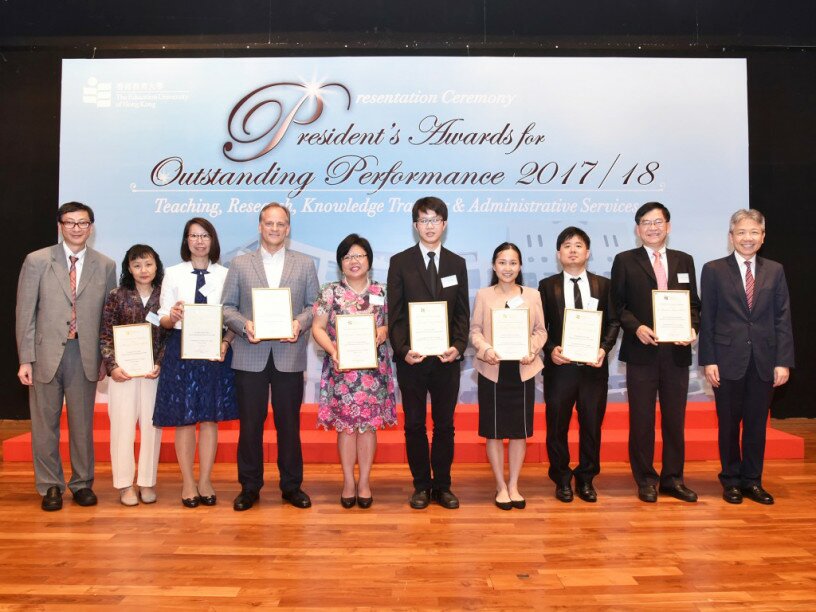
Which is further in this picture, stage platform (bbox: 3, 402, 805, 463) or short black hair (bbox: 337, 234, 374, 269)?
stage platform (bbox: 3, 402, 805, 463)

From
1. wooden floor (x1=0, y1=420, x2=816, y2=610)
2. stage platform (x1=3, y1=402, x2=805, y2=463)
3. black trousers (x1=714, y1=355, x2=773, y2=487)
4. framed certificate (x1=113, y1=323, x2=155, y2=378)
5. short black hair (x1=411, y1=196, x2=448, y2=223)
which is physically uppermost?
short black hair (x1=411, y1=196, x2=448, y2=223)

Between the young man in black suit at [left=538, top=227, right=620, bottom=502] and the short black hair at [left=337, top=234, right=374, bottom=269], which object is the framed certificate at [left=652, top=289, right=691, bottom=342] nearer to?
the young man in black suit at [left=538, top=227, right=620, bottom=502]

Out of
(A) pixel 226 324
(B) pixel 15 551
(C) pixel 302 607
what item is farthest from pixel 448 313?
(B) pixel 15 551

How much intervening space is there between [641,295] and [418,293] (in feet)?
4.22

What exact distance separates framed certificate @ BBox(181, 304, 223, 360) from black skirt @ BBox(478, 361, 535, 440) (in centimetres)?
146

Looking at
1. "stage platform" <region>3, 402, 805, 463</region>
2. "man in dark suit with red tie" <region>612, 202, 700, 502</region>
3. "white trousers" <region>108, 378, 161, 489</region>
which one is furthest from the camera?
"stage platform" <region>3, 402, 805, 463</region>

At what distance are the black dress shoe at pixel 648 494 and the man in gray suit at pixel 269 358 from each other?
1.87m

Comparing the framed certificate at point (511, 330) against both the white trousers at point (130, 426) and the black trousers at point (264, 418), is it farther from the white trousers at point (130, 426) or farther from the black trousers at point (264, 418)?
the white trousers at point (130, 426)

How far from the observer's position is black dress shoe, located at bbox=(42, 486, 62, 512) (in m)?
3.51

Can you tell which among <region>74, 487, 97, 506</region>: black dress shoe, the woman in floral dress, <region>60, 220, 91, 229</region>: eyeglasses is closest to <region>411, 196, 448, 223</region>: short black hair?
the woman in floral dress

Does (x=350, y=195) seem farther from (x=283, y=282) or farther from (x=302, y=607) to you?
(x=302, y=607)

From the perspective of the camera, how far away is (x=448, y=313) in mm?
3457

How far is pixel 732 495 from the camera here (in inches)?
143

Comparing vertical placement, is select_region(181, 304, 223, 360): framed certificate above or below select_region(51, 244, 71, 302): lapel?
below
